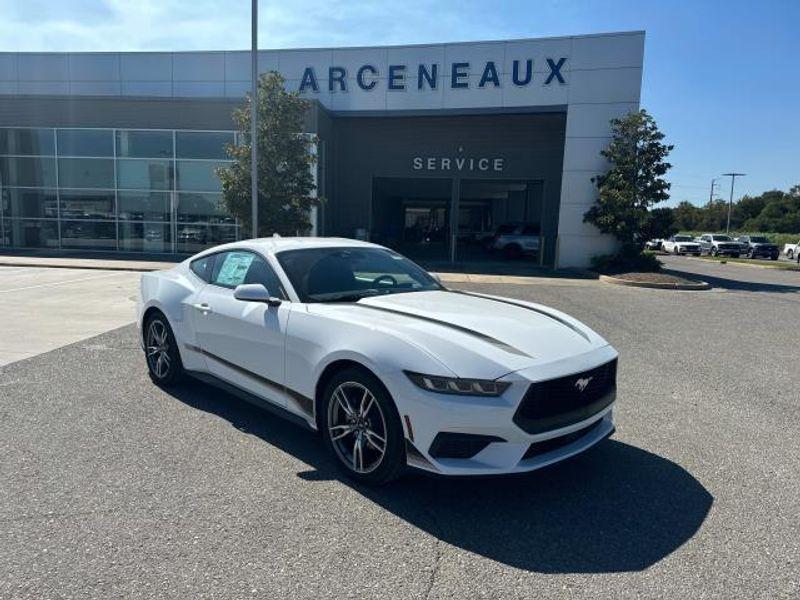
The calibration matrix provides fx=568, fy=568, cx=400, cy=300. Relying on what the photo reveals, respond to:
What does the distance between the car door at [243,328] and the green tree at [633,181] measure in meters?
18.4

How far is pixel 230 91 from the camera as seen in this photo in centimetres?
2573

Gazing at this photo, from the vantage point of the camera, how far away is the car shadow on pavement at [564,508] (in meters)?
2.95

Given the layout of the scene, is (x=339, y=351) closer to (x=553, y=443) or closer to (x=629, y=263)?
(x=553, y=443)

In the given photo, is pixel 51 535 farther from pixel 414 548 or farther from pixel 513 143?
pixel 513 143

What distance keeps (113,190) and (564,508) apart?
81.3 feet

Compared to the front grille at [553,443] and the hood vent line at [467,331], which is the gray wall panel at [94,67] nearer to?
the hood vent line at [467,331]

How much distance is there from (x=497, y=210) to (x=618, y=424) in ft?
142

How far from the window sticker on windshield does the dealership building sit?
17.1m

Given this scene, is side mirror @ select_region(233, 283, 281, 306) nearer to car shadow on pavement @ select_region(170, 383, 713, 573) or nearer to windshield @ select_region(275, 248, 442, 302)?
windshield @ select_region(275, 248, 442, 302)

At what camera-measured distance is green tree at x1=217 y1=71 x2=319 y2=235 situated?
55.7 ft

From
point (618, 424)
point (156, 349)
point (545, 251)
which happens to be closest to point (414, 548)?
point (618, 424)

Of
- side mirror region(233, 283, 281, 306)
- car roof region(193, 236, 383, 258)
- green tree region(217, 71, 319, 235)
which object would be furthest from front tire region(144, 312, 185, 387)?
green tree region(217, 71, 319, 235)

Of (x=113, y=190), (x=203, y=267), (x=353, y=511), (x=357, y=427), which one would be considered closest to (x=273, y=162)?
(x=113, y=190)

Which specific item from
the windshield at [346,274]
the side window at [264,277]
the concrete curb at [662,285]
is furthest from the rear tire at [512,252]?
the side window at [264,277]
